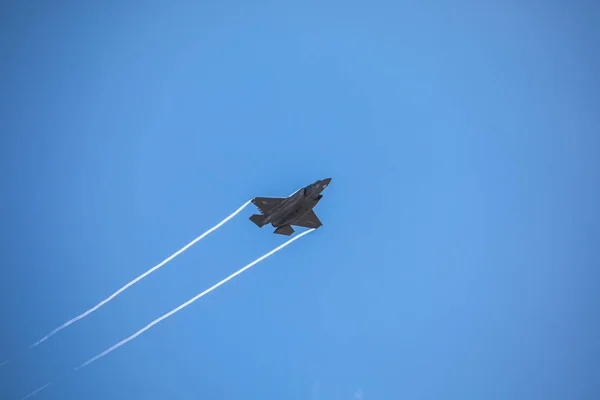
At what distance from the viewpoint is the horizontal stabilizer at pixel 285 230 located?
34.3 metres

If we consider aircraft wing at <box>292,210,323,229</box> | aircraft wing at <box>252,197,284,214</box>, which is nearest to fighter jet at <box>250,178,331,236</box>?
aircraft wing at <box>252,197,284,214</box>

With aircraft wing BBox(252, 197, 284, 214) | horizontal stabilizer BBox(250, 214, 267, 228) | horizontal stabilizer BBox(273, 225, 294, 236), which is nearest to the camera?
aircraft wing BBox(252, 197, 284, 214)

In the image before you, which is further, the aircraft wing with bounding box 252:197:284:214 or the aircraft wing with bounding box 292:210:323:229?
the aircraft wing with bounding box 292:210:323:229

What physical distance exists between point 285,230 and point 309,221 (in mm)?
2138

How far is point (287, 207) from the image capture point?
109 ft

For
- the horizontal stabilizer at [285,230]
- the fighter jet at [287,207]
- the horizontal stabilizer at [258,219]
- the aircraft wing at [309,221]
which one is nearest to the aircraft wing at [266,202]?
the fighter jet at [287,207]

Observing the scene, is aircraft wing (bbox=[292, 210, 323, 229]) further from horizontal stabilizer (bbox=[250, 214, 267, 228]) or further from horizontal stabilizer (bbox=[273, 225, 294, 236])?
horizontal stabilizer (bbox=[250, 214, 267, 228])

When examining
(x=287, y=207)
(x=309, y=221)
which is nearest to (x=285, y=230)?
(x=287, y=207)

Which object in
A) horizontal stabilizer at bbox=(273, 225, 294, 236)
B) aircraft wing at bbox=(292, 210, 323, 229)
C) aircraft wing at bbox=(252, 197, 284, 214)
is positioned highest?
aircraft wing at bbox=(252, 197, 284, 214)

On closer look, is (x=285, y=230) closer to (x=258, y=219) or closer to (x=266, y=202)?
(x=258, y=219)

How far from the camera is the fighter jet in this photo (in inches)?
1297

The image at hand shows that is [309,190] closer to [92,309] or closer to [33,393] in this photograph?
[92,309]

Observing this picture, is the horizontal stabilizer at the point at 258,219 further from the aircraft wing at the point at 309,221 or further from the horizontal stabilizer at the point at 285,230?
the aircraft wing at the point at 309,221

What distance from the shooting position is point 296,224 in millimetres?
35156
